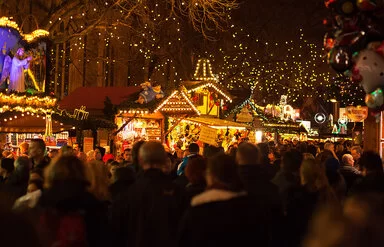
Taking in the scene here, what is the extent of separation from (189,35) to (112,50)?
4453mm

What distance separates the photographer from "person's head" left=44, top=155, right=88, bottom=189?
559 centimetres

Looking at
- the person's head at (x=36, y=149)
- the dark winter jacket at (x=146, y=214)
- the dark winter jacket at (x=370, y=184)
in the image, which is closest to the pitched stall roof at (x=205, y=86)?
the person's head at (x=36, y=149)

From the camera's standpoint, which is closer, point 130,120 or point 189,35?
point 130,120

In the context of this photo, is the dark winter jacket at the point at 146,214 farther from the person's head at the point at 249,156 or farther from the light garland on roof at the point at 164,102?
the light garland on roof at the point at 164,102

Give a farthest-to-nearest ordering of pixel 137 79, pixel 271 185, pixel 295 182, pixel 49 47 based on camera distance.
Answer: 1. pixel 137 79
2. pixel 49 47
3. pixel 295 182
4. pixel 271 185

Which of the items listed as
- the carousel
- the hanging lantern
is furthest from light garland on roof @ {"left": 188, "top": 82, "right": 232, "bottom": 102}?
the hanging lantern

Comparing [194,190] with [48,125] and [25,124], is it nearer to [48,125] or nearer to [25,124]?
[48,125]

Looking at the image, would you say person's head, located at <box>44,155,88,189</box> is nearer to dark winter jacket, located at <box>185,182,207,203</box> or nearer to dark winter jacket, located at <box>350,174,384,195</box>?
dark winter jacket, located at <box>185,182,207,203</box>

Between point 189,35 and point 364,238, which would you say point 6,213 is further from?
point 189,35

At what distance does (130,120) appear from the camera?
890 inches

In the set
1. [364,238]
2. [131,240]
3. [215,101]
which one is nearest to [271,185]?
[131,240]

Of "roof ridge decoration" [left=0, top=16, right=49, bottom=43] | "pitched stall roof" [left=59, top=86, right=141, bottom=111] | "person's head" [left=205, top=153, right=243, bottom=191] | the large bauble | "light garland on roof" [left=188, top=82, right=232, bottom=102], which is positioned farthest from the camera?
"light garland on roof" [left=188, top=82, right=232, bottom=102]

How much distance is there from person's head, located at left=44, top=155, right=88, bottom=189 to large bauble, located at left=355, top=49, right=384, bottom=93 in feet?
13.7

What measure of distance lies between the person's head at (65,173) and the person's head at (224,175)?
1.00m
